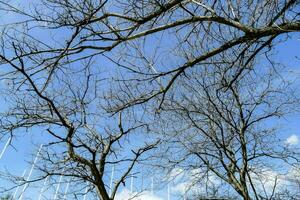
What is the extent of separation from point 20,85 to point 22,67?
418 mm

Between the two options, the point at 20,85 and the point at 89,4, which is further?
the point at 20,85

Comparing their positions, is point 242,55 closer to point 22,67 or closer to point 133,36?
point 133,36

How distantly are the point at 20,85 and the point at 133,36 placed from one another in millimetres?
1670

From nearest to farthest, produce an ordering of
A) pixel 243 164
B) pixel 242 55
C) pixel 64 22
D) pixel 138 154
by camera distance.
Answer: pixel 64 22 < pixel 242 55 < pixel 138 154 < pixel 243 164

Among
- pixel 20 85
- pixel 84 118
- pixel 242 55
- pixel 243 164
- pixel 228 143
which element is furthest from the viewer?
pixel 228 143

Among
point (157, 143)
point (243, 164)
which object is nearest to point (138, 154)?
point (157, 143)

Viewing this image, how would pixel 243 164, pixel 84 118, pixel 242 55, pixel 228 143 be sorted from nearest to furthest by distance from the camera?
pixel 242 55 < pixel 84 118 < pixel 243 164 < pixel 228 143

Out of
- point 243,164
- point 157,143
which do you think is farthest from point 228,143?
point 157,143

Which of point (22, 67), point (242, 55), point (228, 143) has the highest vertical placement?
point (228, 143)

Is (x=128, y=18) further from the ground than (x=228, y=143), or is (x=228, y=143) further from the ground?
(x=228, y=143)

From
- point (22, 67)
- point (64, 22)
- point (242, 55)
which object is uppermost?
point (242, 55)

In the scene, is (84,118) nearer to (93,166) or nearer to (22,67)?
(93,166)

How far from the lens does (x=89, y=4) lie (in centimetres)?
429

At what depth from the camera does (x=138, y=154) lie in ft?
25.3
